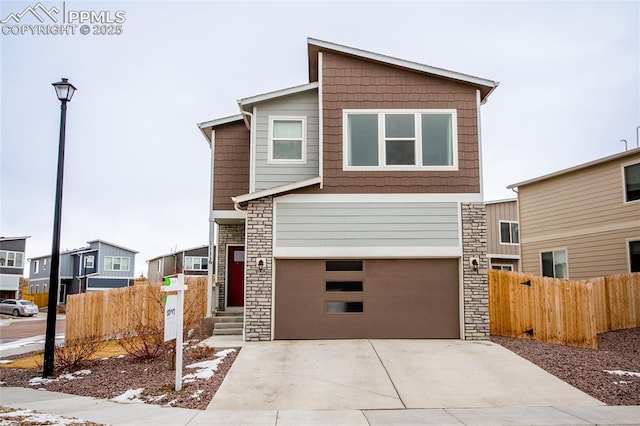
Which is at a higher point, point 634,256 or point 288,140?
point 288,140

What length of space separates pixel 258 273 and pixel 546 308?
6.97 meters

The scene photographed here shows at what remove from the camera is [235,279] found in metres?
15.5

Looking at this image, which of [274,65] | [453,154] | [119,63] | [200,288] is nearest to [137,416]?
[453,154]

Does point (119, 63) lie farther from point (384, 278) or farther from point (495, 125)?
point (495, 125)

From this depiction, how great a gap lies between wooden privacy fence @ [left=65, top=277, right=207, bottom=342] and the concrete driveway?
536cm

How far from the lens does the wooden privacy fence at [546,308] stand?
11859mm

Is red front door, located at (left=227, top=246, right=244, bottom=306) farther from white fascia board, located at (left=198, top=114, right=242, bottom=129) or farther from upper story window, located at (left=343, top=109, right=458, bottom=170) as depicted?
upper story window, located at (left=343, top=109, right=458, bottom=170)

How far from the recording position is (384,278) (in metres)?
12.6

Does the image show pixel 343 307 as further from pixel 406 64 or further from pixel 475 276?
pixel 406 64

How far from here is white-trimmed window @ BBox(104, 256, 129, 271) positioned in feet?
150

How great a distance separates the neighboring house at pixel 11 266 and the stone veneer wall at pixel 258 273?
3682cm

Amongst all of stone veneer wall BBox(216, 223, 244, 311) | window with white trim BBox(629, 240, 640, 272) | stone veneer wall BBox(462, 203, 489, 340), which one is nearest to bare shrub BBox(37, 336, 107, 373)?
stone veneer wall BBox(216, 223, 244, 311)

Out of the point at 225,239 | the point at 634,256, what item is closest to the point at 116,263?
the point at 225,239

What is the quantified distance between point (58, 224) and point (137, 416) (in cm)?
478
